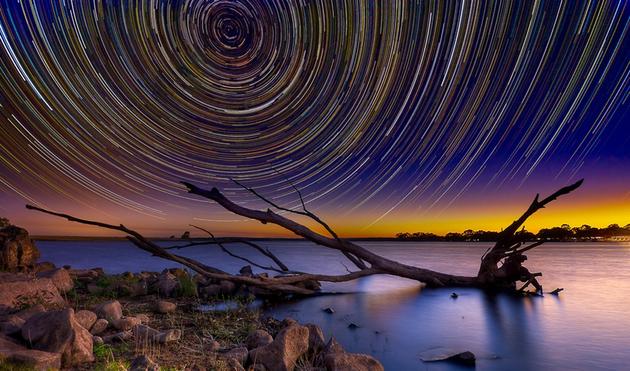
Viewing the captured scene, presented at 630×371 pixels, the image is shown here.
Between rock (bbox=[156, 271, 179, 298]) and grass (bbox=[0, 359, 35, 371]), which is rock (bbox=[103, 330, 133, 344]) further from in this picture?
rock (bbox=[156, 271, 179, 298])

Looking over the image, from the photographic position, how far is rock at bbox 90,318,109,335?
297 inches

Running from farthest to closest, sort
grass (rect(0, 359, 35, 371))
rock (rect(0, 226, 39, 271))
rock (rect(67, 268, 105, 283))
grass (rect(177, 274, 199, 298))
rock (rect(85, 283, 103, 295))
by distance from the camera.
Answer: rock (rect(0, 226, 39, 271)) < rock (rect(67, 268, 105, 283)) < grass (rect(177, 274, 199, 298)) < rock (rect(85, 283, 103, 295)) < grass (rect(0, 359, 35, 371))

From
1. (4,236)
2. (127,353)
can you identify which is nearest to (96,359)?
(127,353)

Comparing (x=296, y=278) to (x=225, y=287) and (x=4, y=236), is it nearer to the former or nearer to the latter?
(x=225, y=287)

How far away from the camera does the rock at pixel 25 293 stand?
9016 millimetres

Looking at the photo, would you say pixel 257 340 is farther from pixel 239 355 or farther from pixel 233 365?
pixel 233 365

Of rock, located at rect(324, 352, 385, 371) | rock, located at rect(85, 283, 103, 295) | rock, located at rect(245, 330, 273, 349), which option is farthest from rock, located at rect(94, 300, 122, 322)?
rock, located at rect(85, 283, 103, 295)

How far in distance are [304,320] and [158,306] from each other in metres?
4.52

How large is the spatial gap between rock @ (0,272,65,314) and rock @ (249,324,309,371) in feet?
20.0

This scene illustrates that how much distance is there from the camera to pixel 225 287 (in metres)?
15.5

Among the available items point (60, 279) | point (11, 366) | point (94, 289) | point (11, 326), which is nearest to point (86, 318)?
point (11, 326)

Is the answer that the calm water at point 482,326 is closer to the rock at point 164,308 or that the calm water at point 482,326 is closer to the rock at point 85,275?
the rock at point 164,308

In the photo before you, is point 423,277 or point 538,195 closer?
point 538,195

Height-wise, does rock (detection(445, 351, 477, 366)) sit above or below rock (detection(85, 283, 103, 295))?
below
